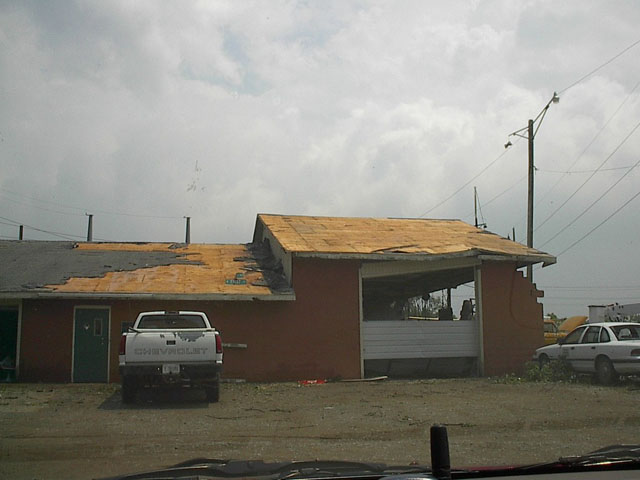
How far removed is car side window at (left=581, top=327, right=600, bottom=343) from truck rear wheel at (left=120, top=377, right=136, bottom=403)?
35.7 feet

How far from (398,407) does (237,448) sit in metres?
4.99

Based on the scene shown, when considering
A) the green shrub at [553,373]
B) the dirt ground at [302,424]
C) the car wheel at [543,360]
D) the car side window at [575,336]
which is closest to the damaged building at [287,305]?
the car wheel at [543,360]

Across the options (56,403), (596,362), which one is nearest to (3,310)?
(56,403)

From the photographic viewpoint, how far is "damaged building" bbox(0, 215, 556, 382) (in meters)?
18.2

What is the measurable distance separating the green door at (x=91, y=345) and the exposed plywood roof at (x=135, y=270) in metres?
0.84

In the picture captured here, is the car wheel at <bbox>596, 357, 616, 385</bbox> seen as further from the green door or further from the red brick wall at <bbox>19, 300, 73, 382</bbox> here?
the red brick wall at <bbox>19, 300, 73, 382</bbox>

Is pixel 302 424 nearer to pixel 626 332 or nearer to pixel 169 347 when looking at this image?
pixel 169 347

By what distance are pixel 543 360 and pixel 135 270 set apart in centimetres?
1200

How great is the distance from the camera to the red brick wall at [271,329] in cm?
1819

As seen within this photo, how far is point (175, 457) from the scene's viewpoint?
7.80 metres

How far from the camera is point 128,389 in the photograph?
13141 mm

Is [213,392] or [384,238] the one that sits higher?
[384,238]

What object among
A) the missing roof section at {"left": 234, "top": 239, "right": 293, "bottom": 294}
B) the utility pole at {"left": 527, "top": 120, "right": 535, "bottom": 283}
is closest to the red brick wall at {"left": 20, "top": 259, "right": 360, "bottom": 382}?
the missing roof section at {"left": 234, "top": 239, "right": 293, "bottom": 294}

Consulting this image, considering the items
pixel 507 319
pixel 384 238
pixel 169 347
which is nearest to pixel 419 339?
pixel 507 319
